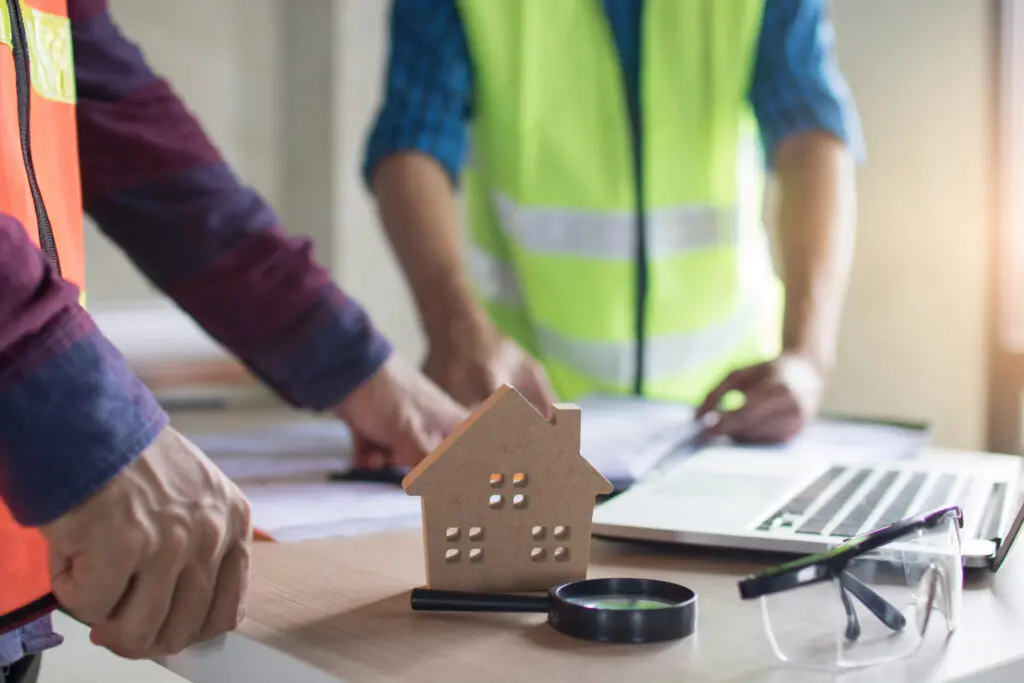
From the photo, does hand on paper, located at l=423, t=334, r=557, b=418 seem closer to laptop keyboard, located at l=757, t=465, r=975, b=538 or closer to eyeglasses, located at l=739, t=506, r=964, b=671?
laptop keyboard, located at l=757, t=465, r=975, b=538

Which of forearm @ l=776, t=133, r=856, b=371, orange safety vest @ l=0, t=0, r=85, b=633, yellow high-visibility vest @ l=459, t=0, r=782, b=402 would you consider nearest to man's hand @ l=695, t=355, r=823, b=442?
forearm @ l=776, t=133, r=856, b=371

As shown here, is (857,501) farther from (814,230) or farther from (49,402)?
(814,230)

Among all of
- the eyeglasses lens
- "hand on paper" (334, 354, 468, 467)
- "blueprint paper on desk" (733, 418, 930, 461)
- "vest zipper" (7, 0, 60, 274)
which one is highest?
"vest zipper" (7, 0, 60, 274)

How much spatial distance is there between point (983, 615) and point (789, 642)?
0.49 feet

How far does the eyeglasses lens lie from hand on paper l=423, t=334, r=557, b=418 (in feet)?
2.60

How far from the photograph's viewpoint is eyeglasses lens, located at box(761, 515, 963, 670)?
58 cm

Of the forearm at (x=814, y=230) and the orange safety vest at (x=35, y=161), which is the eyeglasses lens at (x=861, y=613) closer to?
the orange safety vest at (x=35, y=161)

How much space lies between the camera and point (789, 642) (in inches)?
23.6

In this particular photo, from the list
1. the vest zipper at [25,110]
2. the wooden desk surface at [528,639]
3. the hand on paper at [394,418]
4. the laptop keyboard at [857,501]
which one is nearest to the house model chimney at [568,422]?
the wooden desk surface at [528,639]

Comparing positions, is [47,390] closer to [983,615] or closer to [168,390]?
[983,615]

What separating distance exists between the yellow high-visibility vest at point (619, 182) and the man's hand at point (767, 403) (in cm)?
27

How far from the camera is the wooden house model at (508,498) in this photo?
662 mm

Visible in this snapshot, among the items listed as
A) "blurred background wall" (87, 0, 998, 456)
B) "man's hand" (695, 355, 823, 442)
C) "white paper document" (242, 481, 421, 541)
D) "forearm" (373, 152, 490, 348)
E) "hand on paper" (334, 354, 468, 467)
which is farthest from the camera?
"blurred background wall" (87, 0, 998, 456)

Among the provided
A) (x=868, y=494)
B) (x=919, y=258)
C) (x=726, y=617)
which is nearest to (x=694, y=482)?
(x=868, y=494)
